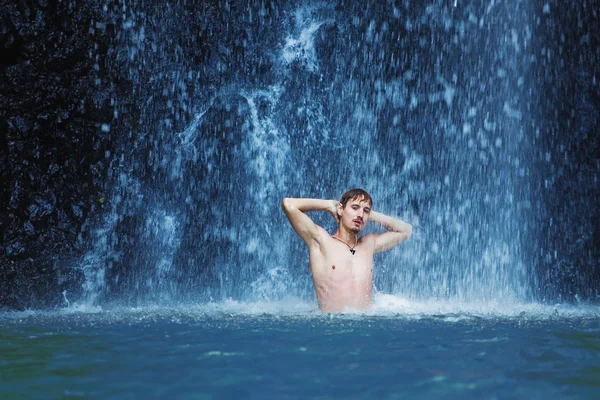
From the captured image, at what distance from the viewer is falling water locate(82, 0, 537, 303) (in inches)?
404

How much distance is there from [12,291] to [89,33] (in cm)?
400

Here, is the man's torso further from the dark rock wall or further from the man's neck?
the dark rock wall

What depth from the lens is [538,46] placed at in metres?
10.7

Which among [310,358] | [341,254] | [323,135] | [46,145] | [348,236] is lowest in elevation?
[310,358]

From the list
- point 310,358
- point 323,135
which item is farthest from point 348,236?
point 323,135

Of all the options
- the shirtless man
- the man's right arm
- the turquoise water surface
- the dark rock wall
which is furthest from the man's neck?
the dark rock wall

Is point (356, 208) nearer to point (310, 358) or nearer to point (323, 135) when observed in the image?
point (310, 358)

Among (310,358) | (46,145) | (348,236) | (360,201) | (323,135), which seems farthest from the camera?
(323,135)

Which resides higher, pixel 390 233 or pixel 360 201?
pixel 360 201

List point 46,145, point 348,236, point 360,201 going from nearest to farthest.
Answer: point 360,201 → point 348,236 → point 46,145

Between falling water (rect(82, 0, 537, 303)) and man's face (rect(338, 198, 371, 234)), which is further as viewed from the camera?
falling water (rect(82, 0, 537, 303))

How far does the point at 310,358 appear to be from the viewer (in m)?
3.19

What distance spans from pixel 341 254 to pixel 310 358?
77.5 inches

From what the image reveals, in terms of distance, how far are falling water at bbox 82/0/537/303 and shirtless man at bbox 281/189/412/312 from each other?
16.4 feet
